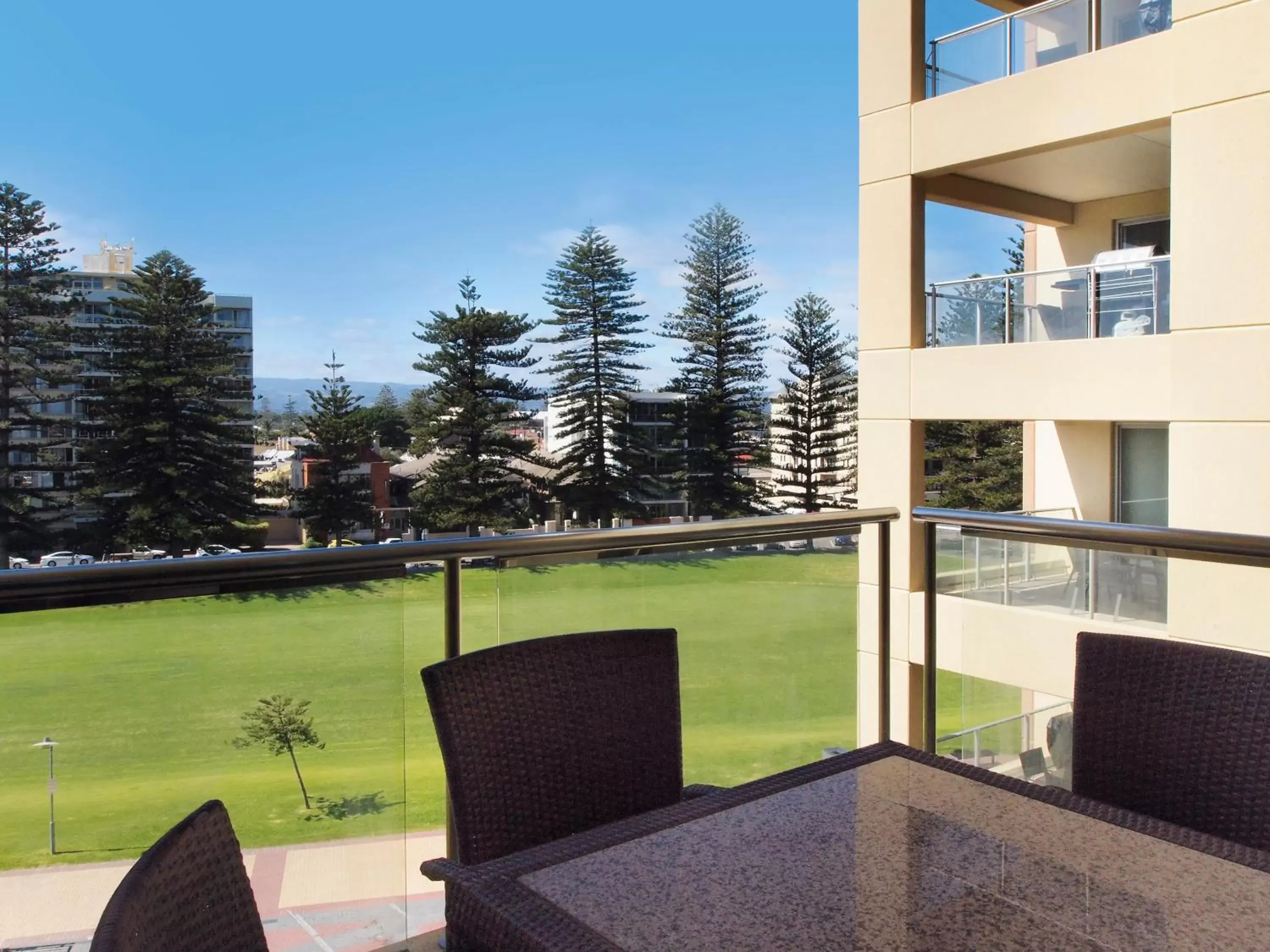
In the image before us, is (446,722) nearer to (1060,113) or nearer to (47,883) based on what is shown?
(47,883)

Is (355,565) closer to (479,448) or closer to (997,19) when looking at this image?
(997,19)

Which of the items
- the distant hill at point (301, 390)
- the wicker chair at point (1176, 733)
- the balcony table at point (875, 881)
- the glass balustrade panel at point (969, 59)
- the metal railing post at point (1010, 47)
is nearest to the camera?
the balcony table at point (875, 881)

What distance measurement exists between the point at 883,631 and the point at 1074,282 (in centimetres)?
576

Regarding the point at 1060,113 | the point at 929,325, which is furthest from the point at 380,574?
the point at 929,325

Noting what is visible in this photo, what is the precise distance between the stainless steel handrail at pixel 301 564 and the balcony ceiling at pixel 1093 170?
21.7 feet

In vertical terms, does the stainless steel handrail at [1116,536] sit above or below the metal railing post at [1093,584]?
above

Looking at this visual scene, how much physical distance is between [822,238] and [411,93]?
17.8m

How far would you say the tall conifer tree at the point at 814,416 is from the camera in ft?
79.6

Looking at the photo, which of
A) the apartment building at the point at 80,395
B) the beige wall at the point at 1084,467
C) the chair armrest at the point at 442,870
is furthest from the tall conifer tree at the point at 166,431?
the chair armrest at the point at 442,870

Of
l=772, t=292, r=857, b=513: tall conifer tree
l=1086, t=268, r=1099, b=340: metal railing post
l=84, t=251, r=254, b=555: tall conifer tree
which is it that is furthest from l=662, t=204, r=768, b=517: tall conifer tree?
l=1086, t=268, r=1099, b=340: metal railing post

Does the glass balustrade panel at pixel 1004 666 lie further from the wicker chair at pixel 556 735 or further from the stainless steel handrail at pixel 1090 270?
the stainless steel handrail at pixel 1090 270

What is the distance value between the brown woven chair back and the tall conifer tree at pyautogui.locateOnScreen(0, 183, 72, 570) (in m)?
26.9

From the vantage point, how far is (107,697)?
148cm

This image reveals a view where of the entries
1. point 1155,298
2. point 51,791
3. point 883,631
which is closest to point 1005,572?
point 883,631
